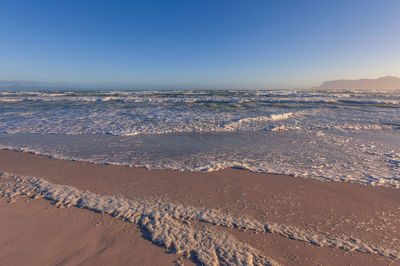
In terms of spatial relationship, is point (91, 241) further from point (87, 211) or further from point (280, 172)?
point (280, 172)

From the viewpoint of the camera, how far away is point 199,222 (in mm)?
2854

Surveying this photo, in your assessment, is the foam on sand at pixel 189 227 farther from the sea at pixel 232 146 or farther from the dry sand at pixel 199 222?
the sea at pixel 232 146

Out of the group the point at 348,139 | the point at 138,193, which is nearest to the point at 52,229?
the point at 138,193

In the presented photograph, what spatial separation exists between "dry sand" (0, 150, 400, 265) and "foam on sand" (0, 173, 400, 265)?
9cm

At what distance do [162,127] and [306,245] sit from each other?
25.1 ft

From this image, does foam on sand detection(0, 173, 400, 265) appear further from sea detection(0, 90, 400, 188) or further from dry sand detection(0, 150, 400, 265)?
sea detection(0, 90, 400, 188)

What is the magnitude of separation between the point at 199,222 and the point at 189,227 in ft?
0.57

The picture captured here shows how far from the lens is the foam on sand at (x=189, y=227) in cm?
232

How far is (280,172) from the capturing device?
4.45 m

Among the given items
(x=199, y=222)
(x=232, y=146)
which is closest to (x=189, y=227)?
(x=199, y=222)

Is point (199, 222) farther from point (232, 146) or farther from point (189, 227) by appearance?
point (232, 146)

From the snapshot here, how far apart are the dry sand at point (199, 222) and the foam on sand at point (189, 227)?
9 centimetres

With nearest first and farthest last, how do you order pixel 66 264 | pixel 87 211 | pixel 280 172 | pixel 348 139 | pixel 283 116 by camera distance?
pixel 66 264
pixel 87 211
pixel 280 172
pixel 348 139
pixel 283 116

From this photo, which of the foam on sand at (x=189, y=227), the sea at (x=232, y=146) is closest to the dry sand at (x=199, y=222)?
the foam on sand at (x=189, y=227)
